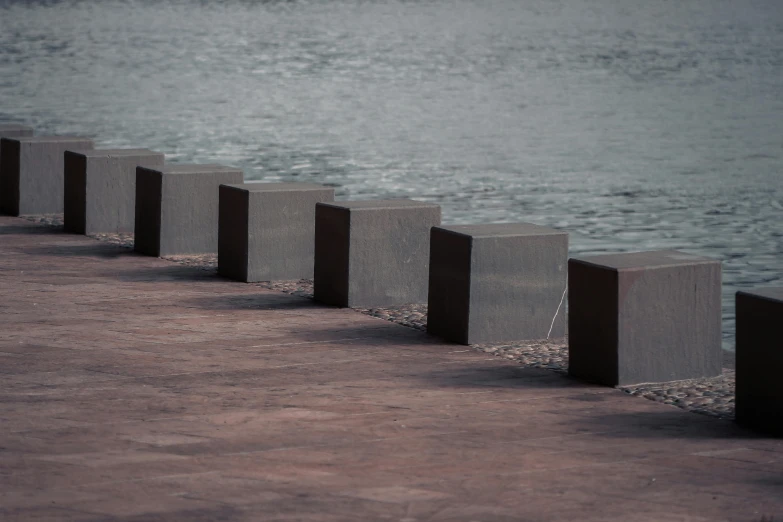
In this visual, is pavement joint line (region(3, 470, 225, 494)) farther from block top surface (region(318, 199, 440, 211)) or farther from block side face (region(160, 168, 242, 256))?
block side face (region(160, 168, 242, 256))

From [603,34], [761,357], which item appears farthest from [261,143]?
[603,34]

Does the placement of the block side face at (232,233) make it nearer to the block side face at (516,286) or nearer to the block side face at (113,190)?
the block side face at (113,190)

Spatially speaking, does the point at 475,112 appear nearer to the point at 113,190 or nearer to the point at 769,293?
the point at 113,190

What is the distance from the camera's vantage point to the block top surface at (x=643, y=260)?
8914mm

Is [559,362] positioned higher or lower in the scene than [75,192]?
lower

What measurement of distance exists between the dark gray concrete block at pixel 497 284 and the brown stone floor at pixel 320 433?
0.85 ft

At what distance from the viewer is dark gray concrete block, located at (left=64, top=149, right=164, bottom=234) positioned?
584 inches

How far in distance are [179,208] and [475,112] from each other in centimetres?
2564

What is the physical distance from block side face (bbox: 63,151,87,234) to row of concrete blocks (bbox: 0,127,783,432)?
2 cm

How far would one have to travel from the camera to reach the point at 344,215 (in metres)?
11.2

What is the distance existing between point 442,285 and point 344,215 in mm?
1190

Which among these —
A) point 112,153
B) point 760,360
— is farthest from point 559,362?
point 112,153

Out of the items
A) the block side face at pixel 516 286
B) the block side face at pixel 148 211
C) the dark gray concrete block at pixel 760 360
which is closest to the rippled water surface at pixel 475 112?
the block side face at pixel 516 286

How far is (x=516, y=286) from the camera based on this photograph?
33.3 ft
